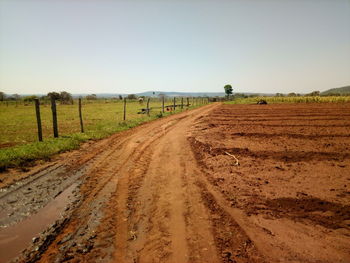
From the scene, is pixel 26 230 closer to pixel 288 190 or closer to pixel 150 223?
pixel 150 223

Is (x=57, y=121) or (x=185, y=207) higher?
(x=57, y=121)

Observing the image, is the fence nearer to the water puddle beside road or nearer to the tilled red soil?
the water puddle beside road

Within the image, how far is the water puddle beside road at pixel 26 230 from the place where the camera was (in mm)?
3254

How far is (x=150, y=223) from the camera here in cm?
390

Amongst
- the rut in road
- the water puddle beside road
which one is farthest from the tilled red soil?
the water puddle beside road

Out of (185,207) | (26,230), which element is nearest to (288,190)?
(185,207)

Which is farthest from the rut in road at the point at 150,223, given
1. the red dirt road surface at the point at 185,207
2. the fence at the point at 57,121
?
the fence at the point at 57,121

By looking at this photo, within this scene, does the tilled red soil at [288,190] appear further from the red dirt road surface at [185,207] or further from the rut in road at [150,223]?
the rut in road at [150,223]

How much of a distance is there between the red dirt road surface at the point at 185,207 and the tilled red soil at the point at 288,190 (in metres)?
0.02

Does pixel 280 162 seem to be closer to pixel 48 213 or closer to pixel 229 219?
pixel 229 219

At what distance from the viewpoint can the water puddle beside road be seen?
10.7ft

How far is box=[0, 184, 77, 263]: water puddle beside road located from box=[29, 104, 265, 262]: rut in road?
1.33ft

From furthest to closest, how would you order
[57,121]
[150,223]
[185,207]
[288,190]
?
[57,121]
[288,190]
[185,207]
[150,223]

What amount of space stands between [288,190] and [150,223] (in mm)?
3490
